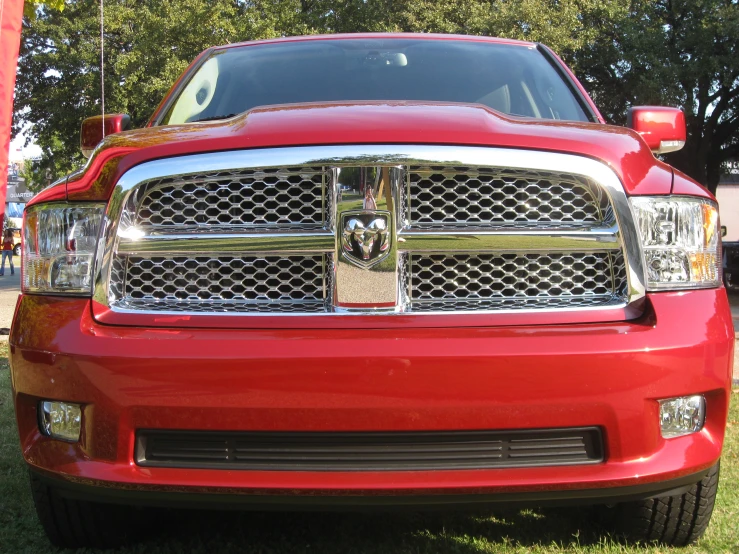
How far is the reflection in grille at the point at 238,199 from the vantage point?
7.21 feet

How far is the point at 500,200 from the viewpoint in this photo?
2219 millimetres

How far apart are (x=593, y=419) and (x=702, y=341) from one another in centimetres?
36

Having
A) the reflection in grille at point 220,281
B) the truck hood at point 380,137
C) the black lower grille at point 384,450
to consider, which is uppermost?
the truck hood at point 380,137

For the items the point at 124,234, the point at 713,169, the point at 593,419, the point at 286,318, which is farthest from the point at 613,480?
the point at 713,169

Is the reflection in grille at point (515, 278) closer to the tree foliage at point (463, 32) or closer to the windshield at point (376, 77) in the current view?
the windshield at point (376, 77)

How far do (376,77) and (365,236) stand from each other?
1573 mm

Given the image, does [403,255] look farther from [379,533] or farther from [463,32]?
[463,32]

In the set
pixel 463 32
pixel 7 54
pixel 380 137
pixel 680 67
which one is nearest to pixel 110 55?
pixel 463 32

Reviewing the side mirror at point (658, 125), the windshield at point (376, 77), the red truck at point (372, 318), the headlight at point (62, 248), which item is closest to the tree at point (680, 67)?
the windshield at point (376, 77)

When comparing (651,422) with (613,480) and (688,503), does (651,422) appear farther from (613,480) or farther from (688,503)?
(688,503)

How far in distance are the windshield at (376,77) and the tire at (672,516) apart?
1507 millimetres

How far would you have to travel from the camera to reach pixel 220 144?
2184 millimetres

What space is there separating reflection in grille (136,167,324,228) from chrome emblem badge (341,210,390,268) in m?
0.09

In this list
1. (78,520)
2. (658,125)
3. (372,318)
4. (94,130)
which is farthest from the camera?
(94,130)
